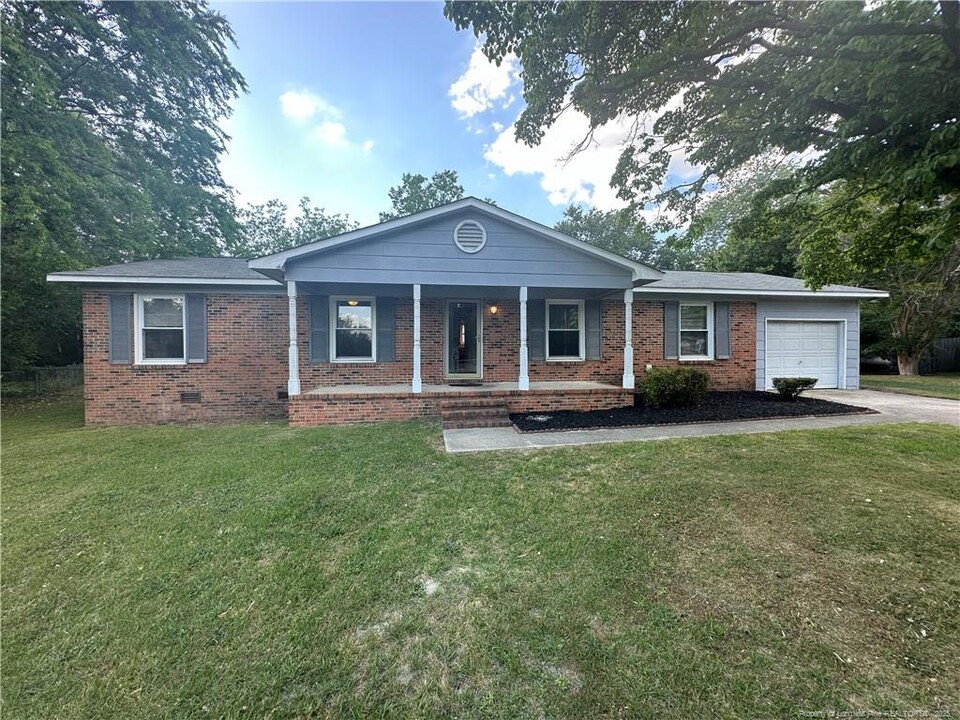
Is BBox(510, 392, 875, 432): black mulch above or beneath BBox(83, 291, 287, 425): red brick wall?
beneath

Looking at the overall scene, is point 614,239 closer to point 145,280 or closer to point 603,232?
point 603,232

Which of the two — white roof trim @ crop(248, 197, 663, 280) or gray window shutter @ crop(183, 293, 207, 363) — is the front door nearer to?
white roof trim @ crop(248, 197, 663, 280)

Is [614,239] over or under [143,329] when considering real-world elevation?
over

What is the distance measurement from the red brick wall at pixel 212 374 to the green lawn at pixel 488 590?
388 cm

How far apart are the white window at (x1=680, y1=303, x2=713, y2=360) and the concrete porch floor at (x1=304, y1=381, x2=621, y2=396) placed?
2892 mm

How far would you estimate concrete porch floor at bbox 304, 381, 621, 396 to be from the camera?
7.44m

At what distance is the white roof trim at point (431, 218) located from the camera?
23.1 feet

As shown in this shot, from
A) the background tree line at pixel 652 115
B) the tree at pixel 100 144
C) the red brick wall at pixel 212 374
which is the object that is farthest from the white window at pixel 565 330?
the tree at pixel 100 144

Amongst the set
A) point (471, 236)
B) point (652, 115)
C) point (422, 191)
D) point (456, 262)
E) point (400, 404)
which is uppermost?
point (422, 191)

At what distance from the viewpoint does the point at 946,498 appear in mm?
3613

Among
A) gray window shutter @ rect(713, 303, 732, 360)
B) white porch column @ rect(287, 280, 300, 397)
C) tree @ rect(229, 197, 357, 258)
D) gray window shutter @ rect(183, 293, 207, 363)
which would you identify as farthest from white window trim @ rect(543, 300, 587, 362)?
tree @ rect(229, 197, 357, 258)

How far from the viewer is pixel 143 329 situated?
8234mm

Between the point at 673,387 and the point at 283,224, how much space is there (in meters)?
31.1

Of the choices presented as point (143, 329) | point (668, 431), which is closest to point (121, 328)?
point (143, 329)
